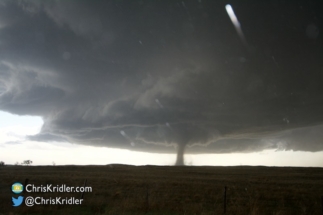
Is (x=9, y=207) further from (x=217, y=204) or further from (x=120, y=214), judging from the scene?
(x=217, y=204)

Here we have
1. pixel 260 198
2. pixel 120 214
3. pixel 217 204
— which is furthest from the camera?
pixel 260 198

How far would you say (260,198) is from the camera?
25.8m

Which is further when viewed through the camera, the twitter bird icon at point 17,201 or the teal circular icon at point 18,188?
the teal circular icon at point 18,188

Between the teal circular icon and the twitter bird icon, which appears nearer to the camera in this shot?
the twitter bird icon

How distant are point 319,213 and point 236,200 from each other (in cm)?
719

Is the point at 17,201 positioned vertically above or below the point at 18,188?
below

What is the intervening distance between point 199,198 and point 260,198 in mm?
6032

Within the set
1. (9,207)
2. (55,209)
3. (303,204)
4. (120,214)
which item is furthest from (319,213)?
(9,207)

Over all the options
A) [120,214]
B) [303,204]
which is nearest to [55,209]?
[120,214]

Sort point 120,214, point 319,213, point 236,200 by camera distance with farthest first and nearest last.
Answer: point 236,200
point 319,213
point 120,214

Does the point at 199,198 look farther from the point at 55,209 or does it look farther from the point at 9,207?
the point at 9,207

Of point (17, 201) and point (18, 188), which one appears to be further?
point (18, 188)

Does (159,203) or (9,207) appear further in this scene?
(159,203)

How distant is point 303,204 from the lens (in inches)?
899
